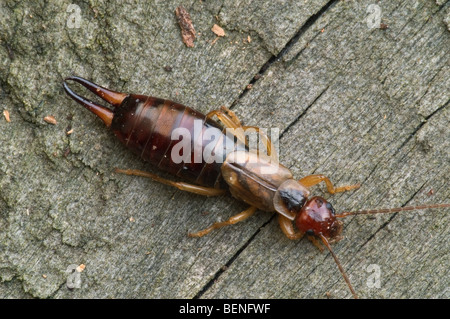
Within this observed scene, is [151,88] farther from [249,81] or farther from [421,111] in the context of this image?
[421,111]

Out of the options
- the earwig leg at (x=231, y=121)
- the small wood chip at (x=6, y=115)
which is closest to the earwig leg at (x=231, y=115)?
the earwig leg at (x=231, y=121)

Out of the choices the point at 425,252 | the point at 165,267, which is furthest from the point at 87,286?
the point at 425,252

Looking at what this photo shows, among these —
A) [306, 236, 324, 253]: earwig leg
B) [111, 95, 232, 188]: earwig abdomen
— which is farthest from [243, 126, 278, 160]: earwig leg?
[306, 236, 324, 253]: earwig leg

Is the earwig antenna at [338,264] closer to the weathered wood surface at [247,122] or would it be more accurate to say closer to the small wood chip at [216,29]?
the weathered wood surface at [247,122]

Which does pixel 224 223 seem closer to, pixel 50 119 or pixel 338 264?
pixel 338 264

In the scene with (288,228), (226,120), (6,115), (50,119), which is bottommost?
(6,115)

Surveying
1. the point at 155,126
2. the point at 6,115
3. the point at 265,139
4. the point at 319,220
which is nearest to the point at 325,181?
the point at 319,220

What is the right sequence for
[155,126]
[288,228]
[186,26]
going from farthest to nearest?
[288,228] → [186,26] → [155,126]
